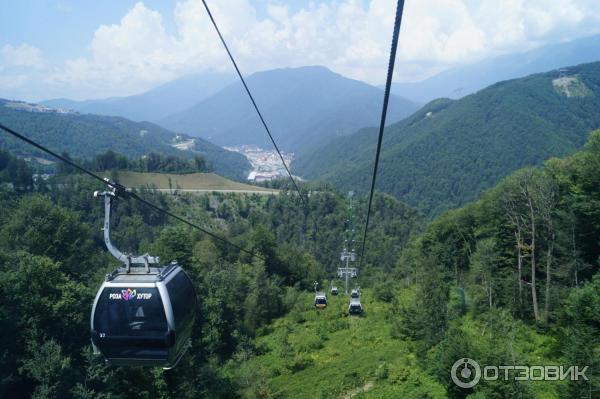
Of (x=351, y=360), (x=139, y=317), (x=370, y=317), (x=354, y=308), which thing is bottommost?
(x=370, y=317)

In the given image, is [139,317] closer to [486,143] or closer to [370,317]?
[370,317]

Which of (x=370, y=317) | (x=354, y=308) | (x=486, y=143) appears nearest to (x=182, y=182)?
(x=354, y=308)

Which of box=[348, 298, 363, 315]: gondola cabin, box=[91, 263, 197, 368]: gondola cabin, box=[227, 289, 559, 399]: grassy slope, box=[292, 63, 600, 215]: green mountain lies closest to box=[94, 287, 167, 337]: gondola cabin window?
box=[91, 263, 197, 368]: gondola cabin

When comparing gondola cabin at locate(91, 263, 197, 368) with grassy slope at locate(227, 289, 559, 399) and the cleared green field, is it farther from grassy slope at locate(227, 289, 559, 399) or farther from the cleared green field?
the cleared green field

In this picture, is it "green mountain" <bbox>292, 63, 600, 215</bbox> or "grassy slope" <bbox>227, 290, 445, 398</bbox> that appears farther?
"green mountain" <bbox>292, 63, 600, 215</bbox>

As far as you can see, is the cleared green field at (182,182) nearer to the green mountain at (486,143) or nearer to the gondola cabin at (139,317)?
the green mountain at (486,143)
